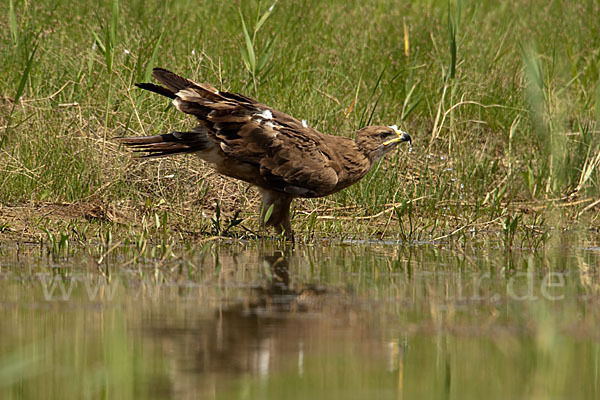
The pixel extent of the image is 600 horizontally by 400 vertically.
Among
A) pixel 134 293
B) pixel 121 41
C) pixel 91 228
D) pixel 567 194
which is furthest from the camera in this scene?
pixel 121 41

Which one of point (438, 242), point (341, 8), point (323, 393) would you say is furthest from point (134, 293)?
point (341, 8)

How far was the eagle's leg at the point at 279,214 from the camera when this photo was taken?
726cm

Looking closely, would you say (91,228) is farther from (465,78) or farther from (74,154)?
(465,78)

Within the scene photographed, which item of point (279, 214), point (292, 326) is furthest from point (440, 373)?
point (279, 214)

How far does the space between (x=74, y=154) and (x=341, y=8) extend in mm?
4672

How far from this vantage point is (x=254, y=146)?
720cm

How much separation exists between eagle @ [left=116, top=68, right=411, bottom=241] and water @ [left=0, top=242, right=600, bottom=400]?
3.26 feet

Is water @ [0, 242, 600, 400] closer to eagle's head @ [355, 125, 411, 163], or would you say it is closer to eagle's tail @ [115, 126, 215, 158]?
eagle's tail @ [115, 126, 215, 158]

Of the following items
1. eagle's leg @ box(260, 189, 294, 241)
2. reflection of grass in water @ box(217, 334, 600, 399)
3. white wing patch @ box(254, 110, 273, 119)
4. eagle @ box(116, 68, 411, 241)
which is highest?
white wing patch @ box(254, 110, 273, 119)

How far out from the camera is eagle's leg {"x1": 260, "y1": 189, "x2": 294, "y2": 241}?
7.26m

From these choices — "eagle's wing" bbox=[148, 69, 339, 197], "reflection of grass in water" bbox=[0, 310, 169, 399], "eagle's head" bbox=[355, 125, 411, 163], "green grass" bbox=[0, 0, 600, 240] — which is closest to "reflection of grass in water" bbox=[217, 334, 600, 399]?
"reflection of grass in water" bbox=[0, 310, 169, 399]

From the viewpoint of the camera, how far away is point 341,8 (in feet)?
37.7

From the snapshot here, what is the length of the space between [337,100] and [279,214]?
2.28 m

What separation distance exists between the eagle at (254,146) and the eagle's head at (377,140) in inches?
13.0
